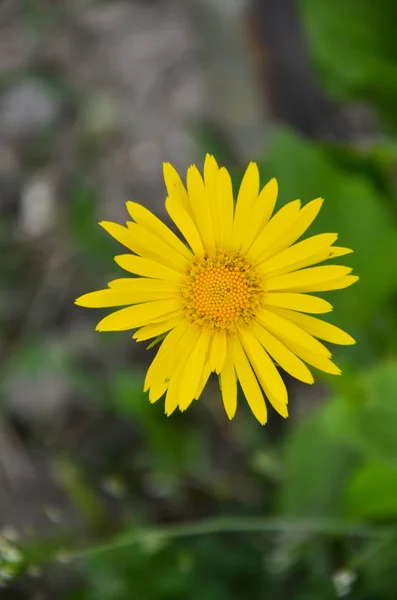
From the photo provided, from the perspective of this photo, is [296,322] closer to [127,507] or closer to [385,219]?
[385,219]

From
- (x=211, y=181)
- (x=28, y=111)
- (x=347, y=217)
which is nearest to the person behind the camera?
(x=211, y=181)

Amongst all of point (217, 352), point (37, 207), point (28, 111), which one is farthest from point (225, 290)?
point (28, 111)

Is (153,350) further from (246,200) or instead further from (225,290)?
(246,200)

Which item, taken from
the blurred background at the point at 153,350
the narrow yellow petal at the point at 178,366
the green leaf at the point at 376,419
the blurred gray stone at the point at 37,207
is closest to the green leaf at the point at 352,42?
the blurred background at the point at 153,350

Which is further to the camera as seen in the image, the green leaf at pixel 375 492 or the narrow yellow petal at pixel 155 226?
the green leaf at pixel 375 492

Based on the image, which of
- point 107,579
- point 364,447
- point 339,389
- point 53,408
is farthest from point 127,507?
point 339,389

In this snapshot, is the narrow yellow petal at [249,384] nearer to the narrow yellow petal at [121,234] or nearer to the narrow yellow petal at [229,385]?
the narrow yellow petal at [229,385]

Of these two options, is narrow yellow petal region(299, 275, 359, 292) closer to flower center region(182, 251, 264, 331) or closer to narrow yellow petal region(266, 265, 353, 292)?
narrow yellow petal region(266, 265, 353, 292)
